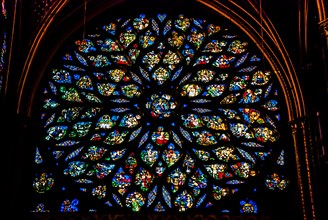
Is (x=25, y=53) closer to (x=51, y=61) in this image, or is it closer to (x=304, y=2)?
(x=51, y=61)

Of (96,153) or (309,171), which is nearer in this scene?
(309,171)

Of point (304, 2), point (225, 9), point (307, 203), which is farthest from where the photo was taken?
point (225, 9)

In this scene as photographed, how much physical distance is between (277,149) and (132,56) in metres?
3.72

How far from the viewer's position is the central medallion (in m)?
17.8

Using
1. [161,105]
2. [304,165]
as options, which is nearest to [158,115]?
[161,105]

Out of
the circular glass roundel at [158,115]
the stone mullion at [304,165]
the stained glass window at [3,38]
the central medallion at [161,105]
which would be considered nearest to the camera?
the stone mullion at [304,165]

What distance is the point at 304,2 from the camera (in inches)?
676

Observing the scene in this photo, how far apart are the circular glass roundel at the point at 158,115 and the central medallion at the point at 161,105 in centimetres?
2

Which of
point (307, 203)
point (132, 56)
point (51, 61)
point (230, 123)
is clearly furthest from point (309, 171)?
point (51, 61)

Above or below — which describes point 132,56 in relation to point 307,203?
above

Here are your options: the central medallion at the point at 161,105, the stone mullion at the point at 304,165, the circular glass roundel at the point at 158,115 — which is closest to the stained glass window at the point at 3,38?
the circular glass roundel at the point at 158,115

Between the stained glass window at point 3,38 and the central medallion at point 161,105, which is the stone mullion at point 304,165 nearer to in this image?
the central medallion at point 161,105

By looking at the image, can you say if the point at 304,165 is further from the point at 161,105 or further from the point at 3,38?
the point at 3,38

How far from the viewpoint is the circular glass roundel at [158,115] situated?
16969 millimetres
